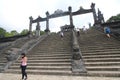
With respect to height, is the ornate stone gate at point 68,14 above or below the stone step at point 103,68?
above

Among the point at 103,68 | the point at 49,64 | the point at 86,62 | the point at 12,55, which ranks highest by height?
the point at 12,55

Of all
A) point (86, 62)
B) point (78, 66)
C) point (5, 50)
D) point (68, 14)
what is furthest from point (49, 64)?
point (68, 14)

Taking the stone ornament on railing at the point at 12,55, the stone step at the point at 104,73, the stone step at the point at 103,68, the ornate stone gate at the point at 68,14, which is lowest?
the stone step at the point at 104,73

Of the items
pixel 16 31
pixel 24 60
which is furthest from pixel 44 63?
pixel 16 31

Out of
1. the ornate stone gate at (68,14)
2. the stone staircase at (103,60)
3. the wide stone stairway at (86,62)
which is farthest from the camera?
the ornate stone gate at (68,14)

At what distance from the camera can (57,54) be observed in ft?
35.5

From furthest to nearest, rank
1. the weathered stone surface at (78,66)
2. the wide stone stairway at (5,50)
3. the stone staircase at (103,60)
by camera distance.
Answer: the wide stone stairway at (5,50), the weathered stone surface at (78,66), the stone staircase at (103,60)

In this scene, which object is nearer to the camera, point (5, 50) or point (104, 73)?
point (104, 73)

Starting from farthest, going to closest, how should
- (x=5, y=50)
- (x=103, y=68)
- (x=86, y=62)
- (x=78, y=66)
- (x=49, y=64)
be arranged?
(x=5, y=50)
(x=49, y=64)
(x=86, y=62)
(x=78, y=66)
(x=103, y=68)

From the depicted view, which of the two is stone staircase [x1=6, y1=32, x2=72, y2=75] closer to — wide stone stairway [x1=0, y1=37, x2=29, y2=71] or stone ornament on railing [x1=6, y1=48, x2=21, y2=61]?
stone ornament on railing [x1=6, y1=48, x2=21, y2=61]

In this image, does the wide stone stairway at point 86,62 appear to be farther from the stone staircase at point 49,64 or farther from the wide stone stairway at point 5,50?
the wide stone stairway at point 5,50

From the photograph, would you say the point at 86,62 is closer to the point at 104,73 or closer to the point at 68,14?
the point at 104,73

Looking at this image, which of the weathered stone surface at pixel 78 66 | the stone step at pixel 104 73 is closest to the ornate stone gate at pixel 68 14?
the weathered stone surface at pixel 78 66

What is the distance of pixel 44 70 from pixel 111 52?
5103 millimetres
